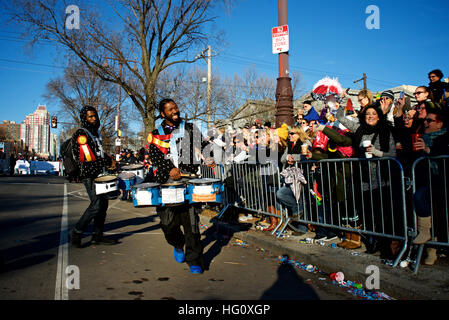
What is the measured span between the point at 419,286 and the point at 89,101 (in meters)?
45.7

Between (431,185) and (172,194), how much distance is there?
3.10 metres

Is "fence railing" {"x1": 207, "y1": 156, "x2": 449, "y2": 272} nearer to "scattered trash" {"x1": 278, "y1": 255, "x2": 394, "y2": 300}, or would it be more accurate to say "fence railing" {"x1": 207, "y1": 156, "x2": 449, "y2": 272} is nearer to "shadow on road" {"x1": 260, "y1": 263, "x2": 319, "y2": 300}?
"scattered trash" {"x1": 278, "y1": 255, "x2": 394, "y2": 300}

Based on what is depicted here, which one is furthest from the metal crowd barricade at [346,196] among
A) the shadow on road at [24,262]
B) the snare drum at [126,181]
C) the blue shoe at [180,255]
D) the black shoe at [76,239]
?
the shadow on road at [24,262]

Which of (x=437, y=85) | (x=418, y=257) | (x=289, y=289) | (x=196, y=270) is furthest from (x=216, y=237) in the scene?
(x=437, y=85)

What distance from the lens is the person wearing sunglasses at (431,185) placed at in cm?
419

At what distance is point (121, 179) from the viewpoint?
5.97 metres

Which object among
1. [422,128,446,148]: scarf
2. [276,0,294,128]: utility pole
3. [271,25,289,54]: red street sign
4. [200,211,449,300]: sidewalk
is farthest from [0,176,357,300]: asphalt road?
[271,25,289,54]: red street sign

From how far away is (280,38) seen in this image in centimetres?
743

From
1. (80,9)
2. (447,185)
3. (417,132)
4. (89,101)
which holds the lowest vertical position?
(447,185)

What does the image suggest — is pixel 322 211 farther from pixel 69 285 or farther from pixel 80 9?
pixel 80 9

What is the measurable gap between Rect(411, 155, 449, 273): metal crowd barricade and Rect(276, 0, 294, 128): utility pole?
366 cm

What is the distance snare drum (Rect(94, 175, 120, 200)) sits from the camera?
5543mm

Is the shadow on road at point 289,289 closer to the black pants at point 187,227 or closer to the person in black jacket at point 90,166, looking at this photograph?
the black pants at point 187,227
